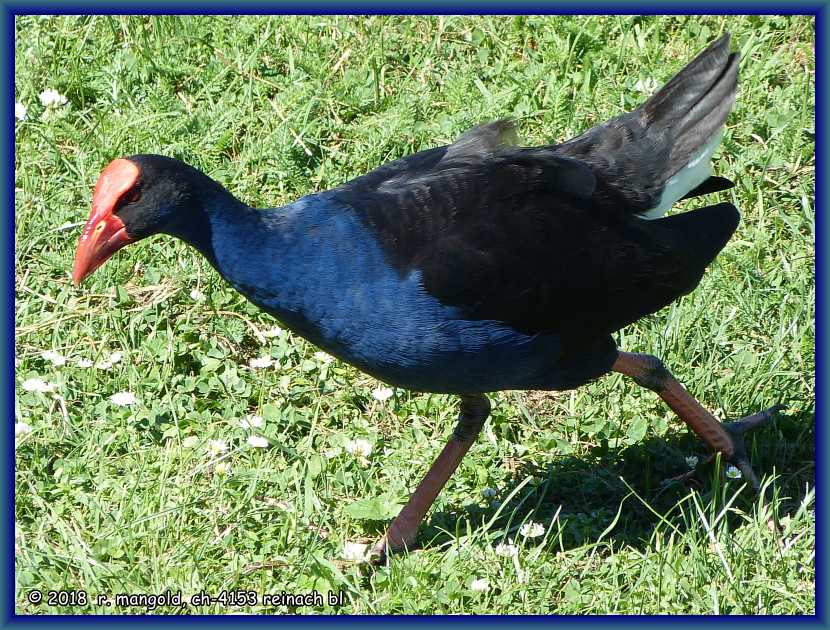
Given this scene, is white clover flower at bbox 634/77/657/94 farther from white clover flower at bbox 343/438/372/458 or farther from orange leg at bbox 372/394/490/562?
white clover flower at bbox 343/438/372/458

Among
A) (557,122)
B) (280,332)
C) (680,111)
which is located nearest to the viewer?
(680,111)

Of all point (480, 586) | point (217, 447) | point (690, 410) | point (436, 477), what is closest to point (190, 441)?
point (217, 447)

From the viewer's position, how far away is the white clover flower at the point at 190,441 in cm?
402

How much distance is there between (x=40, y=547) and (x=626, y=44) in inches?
141

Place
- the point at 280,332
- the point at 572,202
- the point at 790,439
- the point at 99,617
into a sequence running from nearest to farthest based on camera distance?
the point at 99,617
the point at 572,202
the point at 790,439
the point at 280,332

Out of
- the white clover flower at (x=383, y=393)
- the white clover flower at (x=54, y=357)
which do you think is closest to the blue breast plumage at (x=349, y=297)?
the white clover flower at (x=383, y=393)

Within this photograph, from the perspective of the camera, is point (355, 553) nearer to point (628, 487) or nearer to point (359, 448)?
point (359, 448)

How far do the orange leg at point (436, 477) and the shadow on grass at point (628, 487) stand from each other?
0.36 ft

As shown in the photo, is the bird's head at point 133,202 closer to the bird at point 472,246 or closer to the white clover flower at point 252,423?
the bird at point 472,246

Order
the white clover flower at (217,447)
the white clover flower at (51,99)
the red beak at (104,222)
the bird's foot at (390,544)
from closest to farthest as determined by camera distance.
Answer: the red beak at (104,222)
the bird's foot at (390,544)
the white clover flower at (217,447)
the white clover flower at (51,99)

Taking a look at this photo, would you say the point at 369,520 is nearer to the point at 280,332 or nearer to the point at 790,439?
the point at 280,332

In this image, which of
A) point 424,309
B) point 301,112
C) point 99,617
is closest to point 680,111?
point 424,309

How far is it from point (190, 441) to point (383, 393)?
721 mm

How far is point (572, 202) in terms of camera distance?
3516 millimetres
